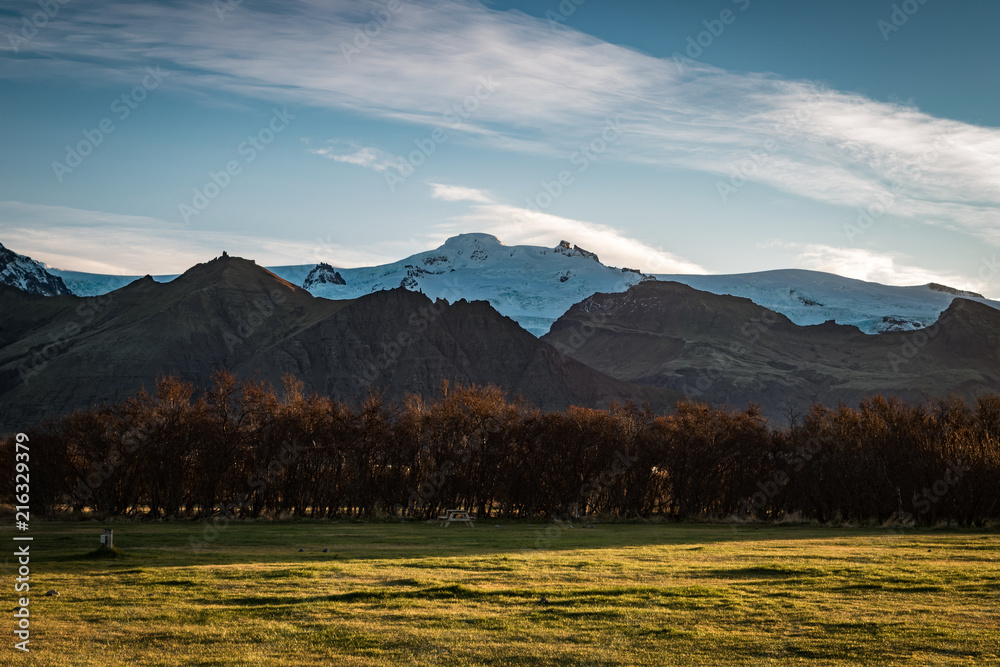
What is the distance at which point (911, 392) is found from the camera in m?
179

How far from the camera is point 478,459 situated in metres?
48.0

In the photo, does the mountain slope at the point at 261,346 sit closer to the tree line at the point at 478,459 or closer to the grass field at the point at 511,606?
the tree line at the point at 478,459

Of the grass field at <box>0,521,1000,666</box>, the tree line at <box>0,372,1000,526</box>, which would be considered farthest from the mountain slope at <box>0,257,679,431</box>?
the grass field at <box>0,521,1000,666</box>

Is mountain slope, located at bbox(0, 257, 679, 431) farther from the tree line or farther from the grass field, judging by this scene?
the grass field

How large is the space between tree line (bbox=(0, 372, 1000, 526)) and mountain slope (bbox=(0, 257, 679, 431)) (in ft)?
325

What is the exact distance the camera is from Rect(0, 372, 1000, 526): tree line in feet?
139

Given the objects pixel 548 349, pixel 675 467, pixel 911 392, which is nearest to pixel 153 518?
pixel 675 467

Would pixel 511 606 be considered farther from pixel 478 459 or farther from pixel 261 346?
pixel 261 346

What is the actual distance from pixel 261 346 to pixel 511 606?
158 metres

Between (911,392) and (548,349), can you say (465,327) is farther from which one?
(911,392)

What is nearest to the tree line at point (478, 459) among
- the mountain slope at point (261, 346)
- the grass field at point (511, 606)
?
the grass field at point (511, 606)

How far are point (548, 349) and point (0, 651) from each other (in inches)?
6455

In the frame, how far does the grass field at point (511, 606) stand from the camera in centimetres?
1169

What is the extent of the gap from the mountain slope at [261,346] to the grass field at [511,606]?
4932 inches
